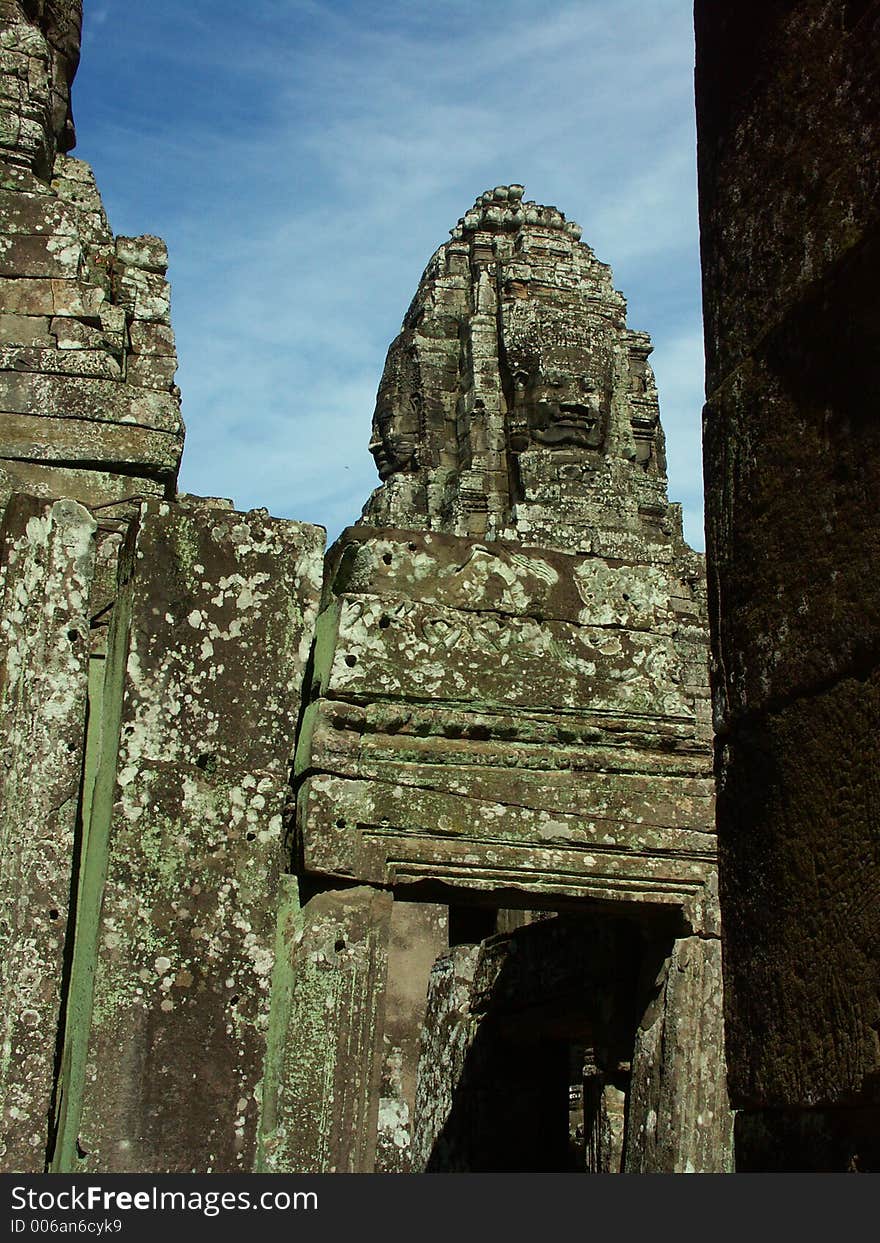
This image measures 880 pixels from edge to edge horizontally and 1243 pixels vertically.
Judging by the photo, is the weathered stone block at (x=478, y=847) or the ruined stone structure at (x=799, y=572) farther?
the weathered stone block at (x=478, y=847)

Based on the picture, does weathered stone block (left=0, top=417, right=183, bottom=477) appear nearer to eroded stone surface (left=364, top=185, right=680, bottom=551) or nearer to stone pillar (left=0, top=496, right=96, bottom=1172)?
stone pillar (left=0, top=496, right=96, bottom=1172)

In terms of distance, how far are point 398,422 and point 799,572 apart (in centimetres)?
2014

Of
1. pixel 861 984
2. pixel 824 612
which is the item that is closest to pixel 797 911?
pixel 861 984

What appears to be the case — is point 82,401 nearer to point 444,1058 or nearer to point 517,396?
point 444,1058

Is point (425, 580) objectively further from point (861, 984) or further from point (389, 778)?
point (861, 984)

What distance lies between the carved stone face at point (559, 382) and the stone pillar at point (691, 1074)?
1556cm

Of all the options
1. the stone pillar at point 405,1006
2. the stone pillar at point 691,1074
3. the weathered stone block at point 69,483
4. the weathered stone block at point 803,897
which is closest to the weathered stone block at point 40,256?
the weathered stone block at point 69,483

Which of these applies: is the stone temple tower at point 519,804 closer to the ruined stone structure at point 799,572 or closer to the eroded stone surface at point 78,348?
the eroded stone surface at point 78,348

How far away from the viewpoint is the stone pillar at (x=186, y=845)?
15.9ft

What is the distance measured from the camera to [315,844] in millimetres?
5223

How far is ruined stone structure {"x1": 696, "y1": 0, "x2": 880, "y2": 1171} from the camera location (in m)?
2.60

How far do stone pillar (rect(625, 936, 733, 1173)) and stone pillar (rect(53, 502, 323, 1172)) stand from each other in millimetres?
1695

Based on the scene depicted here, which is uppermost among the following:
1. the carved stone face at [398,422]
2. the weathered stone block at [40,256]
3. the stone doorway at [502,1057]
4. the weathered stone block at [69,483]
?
the carved stone face at [398,422]

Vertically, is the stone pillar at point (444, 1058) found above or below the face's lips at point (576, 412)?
below
